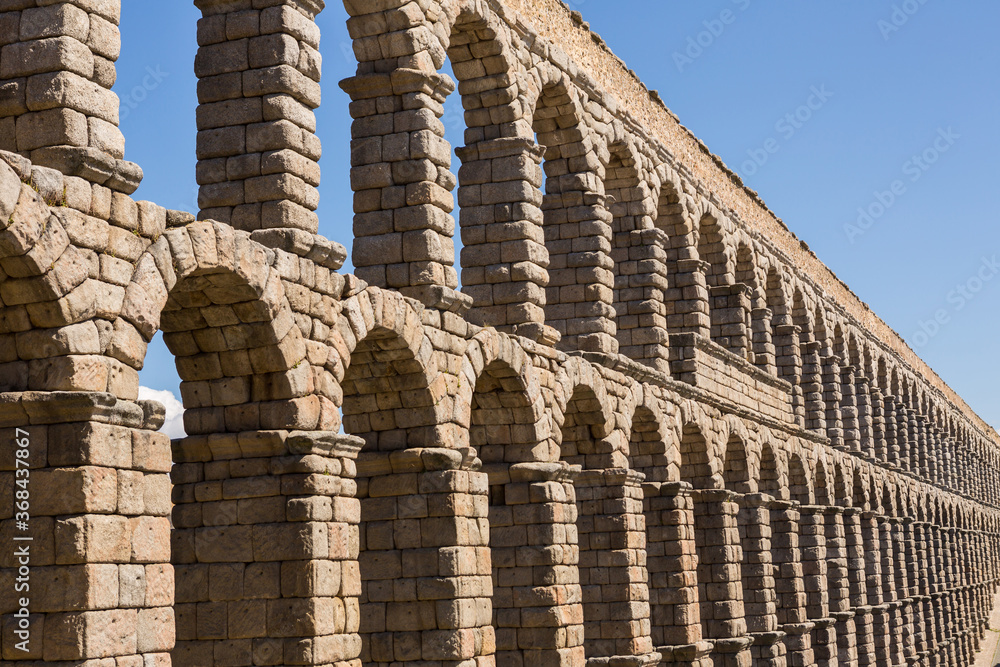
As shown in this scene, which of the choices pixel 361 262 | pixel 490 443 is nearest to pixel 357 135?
pixel 361 262

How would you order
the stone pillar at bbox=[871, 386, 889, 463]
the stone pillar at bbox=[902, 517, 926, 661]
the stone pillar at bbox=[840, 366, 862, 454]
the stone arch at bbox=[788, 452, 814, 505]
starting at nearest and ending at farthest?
the stone arch at bbox=[788, 452, 814, 505]
the stone pillar at bbox=[840, 366, 862, 454]
the stone pillar at bbox=[902, 517, 926, 661]
the stone pillar at bbox=[871, 386, 889, 463]

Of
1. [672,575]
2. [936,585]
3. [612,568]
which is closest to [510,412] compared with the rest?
[612,568]

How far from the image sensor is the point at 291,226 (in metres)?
10.5

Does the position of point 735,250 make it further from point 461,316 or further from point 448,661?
point 448,661

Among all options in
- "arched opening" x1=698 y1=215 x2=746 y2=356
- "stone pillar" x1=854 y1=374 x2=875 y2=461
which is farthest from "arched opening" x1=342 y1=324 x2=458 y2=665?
"stone pillar" x1=854 y1=374 x2=875 y2=461

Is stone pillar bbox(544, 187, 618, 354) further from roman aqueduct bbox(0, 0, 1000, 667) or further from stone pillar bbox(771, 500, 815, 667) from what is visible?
stone pillar bbox(771, 500, 815, 667)

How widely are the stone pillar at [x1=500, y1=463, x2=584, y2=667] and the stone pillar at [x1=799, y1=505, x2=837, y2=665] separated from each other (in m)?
12.6

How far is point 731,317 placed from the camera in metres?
23.8

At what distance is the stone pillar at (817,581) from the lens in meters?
25.5

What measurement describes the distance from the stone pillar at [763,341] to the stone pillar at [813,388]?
3.85 m

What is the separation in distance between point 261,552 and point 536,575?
186 inches

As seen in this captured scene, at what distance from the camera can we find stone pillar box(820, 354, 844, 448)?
102 ft

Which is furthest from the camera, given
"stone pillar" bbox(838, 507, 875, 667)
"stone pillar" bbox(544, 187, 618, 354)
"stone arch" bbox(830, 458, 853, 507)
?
"stone pillar" bbox(838, 507, 875, 667)

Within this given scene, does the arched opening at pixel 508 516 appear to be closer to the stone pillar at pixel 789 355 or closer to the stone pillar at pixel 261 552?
the stone pillar at pixel 261 552
